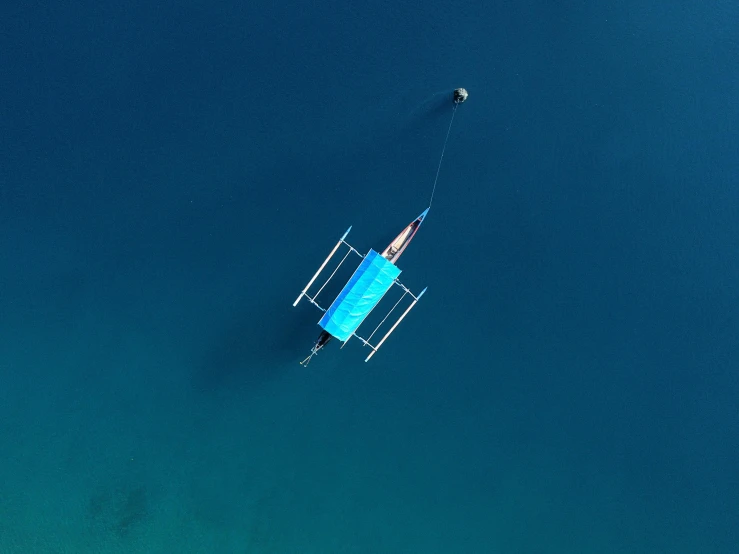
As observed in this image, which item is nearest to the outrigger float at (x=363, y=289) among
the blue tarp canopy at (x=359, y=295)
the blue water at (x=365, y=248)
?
the blue tarp canopy at (x=359, y=295)

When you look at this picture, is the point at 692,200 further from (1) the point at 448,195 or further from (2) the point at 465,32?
(2) the point at 465,32

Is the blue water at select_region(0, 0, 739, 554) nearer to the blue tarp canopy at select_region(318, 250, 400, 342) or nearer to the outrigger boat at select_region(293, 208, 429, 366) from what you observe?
the outrigger boat at select_region(293, 208, 429, 366)

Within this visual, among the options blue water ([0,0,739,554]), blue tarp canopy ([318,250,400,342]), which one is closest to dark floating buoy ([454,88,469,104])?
blue water ([0,0,739,554])

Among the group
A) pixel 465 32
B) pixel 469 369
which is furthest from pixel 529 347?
pixel 465 32

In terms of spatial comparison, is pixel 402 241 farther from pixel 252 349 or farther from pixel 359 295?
pixel 252 349

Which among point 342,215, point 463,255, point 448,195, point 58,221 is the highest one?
point 448,195

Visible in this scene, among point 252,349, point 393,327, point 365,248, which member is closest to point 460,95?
point 365,248

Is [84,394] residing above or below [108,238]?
below

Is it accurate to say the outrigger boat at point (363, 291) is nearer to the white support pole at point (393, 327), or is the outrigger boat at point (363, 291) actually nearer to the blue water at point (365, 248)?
the white support pole at point (393, 327)
